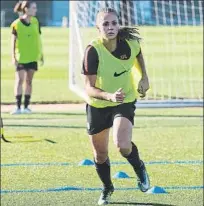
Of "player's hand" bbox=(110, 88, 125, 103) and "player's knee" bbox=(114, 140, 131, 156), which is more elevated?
"player's hand" bbox=(110, 88, 125, 103)

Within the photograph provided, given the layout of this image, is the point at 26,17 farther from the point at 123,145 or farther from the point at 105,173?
the point at 123,145

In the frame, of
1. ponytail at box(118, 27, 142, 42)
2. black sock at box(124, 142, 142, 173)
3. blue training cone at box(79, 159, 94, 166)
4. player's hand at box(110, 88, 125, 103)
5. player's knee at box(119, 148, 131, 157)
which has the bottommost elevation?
blue training cone at box(79, 159, 94, 166)

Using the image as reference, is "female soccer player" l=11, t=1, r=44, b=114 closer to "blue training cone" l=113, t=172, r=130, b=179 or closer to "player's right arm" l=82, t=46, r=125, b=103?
"blue training cone" l=113, t=172, r=130, b=179

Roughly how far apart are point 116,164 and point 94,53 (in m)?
2.58

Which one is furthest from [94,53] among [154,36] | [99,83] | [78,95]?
[154,36]

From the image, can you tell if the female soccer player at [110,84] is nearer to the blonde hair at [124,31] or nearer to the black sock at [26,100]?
the blonde hair at [124,31]

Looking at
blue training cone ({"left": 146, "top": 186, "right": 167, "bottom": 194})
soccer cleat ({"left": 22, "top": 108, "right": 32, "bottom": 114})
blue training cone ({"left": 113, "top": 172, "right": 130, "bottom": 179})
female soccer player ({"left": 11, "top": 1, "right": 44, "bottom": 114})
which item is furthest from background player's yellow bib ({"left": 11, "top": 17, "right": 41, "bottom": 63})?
blue training cone ({"left": 146, "top": 186, "right": 167, "bottom": 194})

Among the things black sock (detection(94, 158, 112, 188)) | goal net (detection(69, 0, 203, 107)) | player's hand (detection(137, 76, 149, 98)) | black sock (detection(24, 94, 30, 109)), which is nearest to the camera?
player's hand (detection(137, 76, 149, 98))

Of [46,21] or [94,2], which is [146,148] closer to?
[94,2]

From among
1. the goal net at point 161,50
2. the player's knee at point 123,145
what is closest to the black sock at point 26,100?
the goal net at point 161,50

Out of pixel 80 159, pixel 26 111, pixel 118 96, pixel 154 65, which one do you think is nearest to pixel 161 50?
pixel 154 65

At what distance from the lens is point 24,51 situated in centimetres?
1458

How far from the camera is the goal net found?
17219 millimetres

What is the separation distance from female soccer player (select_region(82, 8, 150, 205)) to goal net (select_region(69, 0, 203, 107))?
3603 mm
